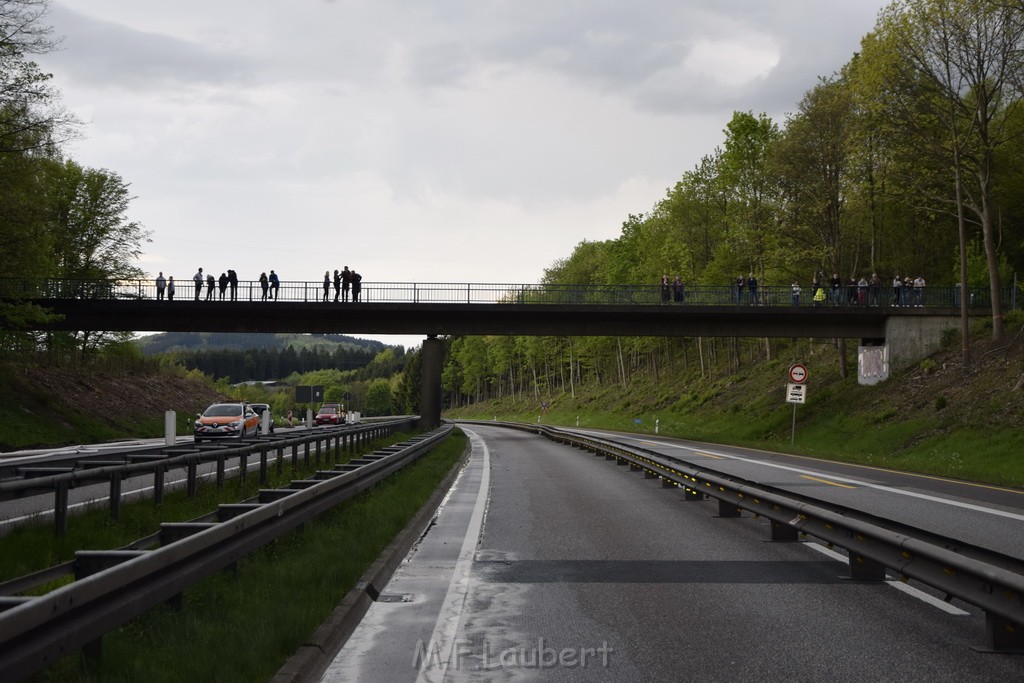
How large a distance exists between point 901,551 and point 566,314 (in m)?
41.4

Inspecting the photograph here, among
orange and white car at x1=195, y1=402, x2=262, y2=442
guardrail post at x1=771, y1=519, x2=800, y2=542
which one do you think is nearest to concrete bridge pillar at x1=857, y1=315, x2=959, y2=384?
orange and white car at x1=195, y1=402, x2=262, y2=442

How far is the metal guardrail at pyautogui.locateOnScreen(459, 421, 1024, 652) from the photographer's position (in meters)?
6.19

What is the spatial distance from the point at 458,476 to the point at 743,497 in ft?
35.2

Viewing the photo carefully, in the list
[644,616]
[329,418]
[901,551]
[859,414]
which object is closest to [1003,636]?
[901,551]

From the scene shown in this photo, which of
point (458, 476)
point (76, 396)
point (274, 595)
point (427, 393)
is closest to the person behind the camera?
point (274, 595)

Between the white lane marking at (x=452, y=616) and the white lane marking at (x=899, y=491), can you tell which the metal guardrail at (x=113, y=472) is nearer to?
the white lane marking at (x=452, y=616)

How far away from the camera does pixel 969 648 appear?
6.44 metres

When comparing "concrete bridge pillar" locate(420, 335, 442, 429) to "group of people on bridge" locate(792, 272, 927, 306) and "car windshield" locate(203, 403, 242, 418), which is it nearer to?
"car windshield" locate(203, 403, 242, 418)

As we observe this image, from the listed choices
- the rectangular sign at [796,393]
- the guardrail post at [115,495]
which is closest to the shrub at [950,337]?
the rectangular sign at [796,393]

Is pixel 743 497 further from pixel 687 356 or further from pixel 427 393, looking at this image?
pixel 687 356

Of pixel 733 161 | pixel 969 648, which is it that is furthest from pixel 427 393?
pixel 969 648

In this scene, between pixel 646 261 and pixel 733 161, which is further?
pixel 646 261

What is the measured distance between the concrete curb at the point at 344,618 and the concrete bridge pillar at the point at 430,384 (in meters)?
39.6

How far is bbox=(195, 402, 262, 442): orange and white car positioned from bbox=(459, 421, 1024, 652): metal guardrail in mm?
26893
